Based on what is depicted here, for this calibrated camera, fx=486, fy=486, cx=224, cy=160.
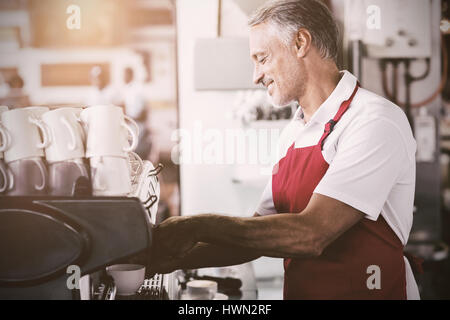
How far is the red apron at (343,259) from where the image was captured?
1.22 m

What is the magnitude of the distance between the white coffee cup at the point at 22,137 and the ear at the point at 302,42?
2.28ft

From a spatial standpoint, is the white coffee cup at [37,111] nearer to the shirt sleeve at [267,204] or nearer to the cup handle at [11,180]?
the cup handle at [11,180]

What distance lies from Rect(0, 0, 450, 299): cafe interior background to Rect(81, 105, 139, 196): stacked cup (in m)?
1.13

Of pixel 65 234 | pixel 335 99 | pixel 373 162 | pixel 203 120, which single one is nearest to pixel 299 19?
pixel 335 99

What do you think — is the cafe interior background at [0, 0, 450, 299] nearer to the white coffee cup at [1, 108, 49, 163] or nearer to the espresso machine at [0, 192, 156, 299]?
the white coffee cup at [1, 108, 49, 163]

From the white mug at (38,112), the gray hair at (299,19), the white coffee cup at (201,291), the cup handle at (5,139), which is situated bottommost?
the white coffee cup at (201,291)

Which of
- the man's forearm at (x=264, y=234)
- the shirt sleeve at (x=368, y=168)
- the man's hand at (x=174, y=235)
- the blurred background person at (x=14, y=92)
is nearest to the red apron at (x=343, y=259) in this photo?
the shirt sleeve at (x=368, y=168)

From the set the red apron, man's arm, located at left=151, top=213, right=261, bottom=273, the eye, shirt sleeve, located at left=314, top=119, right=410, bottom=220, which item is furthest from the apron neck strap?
man's arm, located at left=151, top=213, right=261, bottom=273

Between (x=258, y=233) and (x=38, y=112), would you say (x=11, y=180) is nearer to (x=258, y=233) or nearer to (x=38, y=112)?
(x=38, y=112)

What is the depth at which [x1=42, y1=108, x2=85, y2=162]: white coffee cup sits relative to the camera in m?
1.04

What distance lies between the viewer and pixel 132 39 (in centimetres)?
313

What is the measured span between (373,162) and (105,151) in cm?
61
